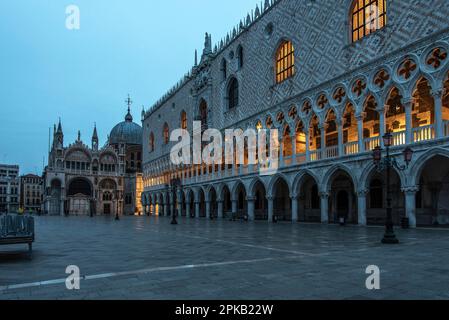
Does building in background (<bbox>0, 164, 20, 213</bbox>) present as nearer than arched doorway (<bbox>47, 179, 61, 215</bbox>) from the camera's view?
No

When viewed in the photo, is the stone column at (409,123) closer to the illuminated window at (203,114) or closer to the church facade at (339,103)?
the church facade at (339,103)

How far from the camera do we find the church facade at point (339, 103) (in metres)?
18.9

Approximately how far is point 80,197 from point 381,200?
60.9 m

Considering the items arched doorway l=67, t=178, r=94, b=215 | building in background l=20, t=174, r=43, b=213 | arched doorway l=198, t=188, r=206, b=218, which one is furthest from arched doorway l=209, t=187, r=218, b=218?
building in background l=20, t=174, r=43, b=213

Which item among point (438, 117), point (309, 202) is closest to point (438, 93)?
point (438, 117)

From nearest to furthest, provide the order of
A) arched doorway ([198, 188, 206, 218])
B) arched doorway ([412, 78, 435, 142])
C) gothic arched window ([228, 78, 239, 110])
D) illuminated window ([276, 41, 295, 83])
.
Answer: arched doorway ([412, 78, 435, 142]) < illuminated window ([276, 41, 295, 83]) < gothic arched window ([228, 78, 239, 110]) < arched doorway ([198, 188, 206, 218])

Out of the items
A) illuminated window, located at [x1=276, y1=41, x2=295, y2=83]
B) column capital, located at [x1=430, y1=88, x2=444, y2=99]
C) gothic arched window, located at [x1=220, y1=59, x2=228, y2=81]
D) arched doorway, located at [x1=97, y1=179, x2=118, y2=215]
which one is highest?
gothic arched window, located at [x1=220, y1=59, x2=228, y2=81]

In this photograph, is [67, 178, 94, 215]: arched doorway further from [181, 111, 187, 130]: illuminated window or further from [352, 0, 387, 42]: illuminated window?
[352, 0, 387, 42]: illuminated window

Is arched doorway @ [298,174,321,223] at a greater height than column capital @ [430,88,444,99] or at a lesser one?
lesser

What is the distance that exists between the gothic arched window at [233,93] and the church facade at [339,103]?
5.4 inches

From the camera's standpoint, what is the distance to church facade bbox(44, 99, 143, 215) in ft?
230

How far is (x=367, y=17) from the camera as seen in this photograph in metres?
22.1

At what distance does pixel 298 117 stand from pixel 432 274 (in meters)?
21.5

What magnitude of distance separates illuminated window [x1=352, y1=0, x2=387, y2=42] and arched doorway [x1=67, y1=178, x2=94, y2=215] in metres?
59.9
